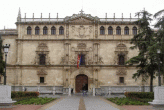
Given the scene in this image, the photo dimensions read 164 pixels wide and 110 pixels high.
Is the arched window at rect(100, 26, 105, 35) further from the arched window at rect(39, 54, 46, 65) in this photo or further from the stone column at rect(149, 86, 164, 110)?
the stone column at rect(149, 86, 164, 110)

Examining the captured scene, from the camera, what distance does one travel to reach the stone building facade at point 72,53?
47.0m

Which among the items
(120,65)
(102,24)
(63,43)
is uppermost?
(102,24)

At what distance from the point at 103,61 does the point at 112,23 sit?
25.5 feet

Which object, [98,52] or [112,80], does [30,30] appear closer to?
[98,52]

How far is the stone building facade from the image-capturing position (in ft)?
154

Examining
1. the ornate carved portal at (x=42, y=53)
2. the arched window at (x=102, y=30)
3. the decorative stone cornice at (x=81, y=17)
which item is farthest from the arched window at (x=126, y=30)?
the ornate carved portal at (x=42, y=53)

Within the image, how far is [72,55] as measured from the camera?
4753 cm

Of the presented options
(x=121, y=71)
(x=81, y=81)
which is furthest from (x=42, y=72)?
(x=121, y=71)

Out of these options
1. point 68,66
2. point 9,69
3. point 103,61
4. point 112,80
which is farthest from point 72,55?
point 9,69

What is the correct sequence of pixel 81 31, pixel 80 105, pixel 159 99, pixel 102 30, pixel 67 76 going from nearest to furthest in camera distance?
pixel 159 99
pixel 80 105
pixel 67 76
pixel 81 31
pixel 102 30

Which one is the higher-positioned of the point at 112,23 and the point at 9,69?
the point at 112,23

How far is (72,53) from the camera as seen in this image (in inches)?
1873

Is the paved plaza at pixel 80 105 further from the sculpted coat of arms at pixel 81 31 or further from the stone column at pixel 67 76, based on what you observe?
the sculpted coat of arms at pixel 81 31

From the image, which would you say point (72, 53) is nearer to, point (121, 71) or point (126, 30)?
point (121, 71)
